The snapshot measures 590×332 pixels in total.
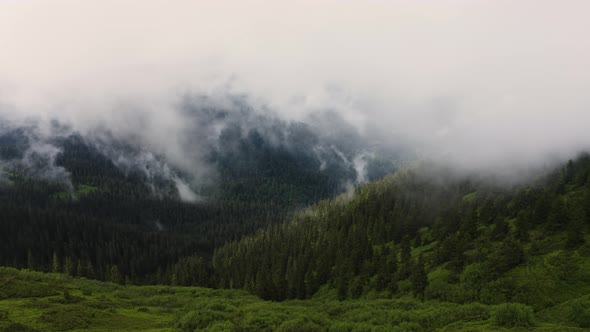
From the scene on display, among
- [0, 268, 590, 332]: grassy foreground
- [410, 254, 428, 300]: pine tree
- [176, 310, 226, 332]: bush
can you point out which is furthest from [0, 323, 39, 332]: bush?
[410, 254, 428, 300]: pine tree

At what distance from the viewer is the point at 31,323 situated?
41438mm

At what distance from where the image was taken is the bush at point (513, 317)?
34562mm

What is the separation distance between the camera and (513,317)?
35.2 meters

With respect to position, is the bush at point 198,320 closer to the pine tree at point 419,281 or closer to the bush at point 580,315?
the bush at point 580,315

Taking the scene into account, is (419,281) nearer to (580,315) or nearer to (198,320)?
(580,315)

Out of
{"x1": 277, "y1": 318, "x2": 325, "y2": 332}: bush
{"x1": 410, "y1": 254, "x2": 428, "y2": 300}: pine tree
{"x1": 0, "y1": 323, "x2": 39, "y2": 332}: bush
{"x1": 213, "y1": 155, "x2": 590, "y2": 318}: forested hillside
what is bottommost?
{"x1": 277, "y1": 318, "x2": 325, "y2": 332}: bush

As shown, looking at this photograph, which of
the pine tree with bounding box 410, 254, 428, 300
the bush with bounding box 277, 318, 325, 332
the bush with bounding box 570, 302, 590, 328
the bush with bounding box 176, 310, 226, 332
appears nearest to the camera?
the bush with bounding box 277, 318, 325, 332

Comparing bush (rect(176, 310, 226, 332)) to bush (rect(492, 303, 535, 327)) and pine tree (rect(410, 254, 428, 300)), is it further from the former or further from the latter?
pine tree (rect(410, 254, 428, 300))

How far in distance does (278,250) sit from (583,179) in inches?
4657

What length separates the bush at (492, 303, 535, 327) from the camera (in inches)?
1361

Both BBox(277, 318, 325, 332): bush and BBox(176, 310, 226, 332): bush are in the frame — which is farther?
BBox(176, 310, 226, 332): bush

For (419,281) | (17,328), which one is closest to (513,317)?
(17,328)

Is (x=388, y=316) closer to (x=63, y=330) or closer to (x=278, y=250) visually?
(x=63, y=330)

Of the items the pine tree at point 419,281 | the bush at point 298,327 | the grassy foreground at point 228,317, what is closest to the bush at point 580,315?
the grassy foreground at point 228,317
